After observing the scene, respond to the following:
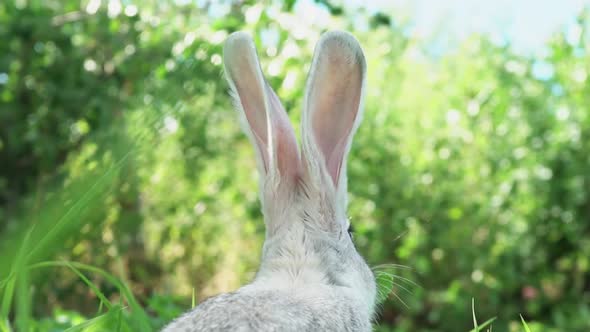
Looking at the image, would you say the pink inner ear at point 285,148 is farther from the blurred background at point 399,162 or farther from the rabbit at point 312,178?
the blurred background at point 399,162

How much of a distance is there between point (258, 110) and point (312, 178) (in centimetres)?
30

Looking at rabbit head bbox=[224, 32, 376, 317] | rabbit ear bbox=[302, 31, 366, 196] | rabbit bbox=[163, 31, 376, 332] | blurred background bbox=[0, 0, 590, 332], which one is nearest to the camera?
rabbit bbox=[163, 31, 376, 332]

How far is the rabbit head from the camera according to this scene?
1947mm

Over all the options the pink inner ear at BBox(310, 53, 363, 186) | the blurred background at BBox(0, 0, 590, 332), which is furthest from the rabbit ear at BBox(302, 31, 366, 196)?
the blurred background at BBox(0, 0, 590, 332)

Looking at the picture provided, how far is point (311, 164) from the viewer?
198 cm

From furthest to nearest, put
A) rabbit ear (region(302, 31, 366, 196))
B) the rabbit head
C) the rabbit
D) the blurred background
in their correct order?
the blurred background, rabbit ear (region(302, 31, 366, 196)), the rabbit head, the rabbit

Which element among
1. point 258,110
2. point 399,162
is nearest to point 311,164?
point 258,110

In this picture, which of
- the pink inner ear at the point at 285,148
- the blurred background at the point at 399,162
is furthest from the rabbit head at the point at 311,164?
the blurred background at the point at 399,162

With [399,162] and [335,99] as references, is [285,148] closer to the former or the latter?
[335,99]

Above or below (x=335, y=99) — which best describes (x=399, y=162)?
below

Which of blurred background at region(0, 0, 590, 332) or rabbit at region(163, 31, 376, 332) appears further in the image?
blurred background at region(0, 0, 590, 332)

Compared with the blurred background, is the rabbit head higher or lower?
higher

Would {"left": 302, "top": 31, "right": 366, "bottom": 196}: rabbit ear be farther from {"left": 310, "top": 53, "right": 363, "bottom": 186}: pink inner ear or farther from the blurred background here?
the blurred background

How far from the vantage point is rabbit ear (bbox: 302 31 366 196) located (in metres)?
2.06
